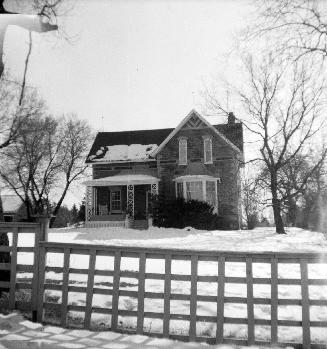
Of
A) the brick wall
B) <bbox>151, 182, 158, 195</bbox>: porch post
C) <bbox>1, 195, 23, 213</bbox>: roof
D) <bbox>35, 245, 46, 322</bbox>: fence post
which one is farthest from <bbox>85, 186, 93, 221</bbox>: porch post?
<bbox>1, 195, 23, 213</bbox>: roof

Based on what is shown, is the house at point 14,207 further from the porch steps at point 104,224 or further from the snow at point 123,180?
the porch steps at point 104,224

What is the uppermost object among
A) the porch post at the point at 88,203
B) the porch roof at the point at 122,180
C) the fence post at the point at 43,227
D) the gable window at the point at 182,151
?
the gable window at the point at 182,151

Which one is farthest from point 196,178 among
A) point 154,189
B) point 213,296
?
point 213,296

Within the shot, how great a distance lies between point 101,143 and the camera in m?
30.7

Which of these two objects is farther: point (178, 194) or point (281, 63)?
point (178, 194)

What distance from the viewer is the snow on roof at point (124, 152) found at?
28.1 meters

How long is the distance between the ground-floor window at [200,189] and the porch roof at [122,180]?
7.06ft

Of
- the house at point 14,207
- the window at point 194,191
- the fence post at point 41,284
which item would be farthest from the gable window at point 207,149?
the house at point 14,207

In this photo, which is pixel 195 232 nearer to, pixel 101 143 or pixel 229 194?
pixel 229 194

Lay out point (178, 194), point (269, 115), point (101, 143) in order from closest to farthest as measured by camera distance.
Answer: point (269, 115) → point (178, 194) → point (101, 143)

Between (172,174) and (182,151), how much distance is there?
1.87 meters

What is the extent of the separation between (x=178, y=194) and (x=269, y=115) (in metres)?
8.35

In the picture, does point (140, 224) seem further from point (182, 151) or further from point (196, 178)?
point (182, 151)

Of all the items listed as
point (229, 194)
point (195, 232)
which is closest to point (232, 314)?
point (195, 232)
